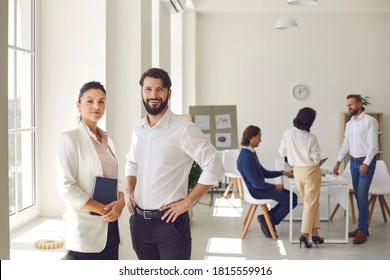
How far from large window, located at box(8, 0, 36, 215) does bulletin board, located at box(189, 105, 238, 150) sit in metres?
4.27

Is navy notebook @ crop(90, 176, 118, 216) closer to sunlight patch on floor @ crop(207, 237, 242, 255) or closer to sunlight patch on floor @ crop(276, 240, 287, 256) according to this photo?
sunlight patch on floor @ crop(207, 237, 242, 255)

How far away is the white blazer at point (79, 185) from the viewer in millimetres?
2904

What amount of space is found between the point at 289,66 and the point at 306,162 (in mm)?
5195

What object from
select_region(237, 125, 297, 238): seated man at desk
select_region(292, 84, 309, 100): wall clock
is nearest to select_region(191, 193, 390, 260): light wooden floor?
select_region(237, 125, 297, 238): seated man at desk

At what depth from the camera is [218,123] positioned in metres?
8.45

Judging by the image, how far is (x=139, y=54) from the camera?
4820 millimetres

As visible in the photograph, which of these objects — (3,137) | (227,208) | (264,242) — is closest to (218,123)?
(227,208)

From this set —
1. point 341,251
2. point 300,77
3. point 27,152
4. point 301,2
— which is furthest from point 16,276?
point 300,77

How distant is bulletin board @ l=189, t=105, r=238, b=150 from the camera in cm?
838

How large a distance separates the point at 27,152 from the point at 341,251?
11.8 ft

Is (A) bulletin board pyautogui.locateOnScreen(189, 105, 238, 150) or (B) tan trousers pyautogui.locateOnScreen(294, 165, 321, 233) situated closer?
(B) tan trousers pyautogui.locateOnScreen(294, 165, 321, 233)

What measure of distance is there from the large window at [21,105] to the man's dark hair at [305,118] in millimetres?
2997

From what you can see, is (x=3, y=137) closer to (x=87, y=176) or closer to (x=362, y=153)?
(x=87, y=176)

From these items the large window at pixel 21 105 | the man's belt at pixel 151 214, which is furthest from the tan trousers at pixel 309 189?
the man's belt at pixel 151 214
